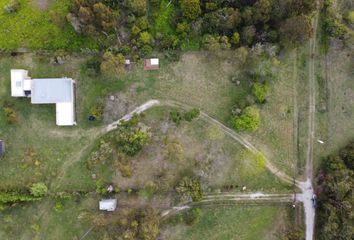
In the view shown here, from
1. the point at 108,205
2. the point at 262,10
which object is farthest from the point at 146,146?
the point at 262,10

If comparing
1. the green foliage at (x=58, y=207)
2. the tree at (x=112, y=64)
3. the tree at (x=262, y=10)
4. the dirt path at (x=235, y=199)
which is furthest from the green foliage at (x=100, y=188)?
the tree at (x=262, y=10)

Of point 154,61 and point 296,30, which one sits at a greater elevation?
point 296,30

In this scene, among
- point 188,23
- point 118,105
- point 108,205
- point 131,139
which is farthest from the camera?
point 118,105

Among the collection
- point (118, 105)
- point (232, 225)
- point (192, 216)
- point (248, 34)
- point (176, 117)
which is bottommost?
point (232, 225)

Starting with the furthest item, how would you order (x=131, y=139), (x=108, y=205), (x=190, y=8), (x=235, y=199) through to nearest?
(x=235, y=199) → (x=190, y=8) → (x=108, y=205) → (x=131, y=139)

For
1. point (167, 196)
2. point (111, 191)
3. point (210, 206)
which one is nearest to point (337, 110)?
point (210, 206)

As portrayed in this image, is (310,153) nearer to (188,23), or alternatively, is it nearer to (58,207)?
(188,23)

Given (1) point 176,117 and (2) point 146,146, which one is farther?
(2) point 146,146
